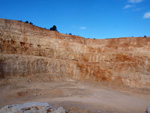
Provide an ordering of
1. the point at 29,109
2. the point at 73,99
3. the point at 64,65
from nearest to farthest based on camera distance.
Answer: the point at 29,109 → the point at 73,99 → the point at 64,65

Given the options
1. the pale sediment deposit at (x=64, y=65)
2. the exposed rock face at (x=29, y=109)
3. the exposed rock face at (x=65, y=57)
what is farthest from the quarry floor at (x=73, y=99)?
the exposed rock face at (x=65, y=57)

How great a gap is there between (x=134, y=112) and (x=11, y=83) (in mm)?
11539

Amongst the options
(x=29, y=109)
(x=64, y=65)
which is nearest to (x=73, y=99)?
(x=29, y=109)

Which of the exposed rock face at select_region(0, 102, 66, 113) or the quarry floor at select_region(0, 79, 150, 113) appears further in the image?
the quarry floor at select_region(0, 79, 150, 113)

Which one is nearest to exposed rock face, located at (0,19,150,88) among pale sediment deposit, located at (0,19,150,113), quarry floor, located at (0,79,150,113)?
pale sediment deposit, located at (0,19,150,113)

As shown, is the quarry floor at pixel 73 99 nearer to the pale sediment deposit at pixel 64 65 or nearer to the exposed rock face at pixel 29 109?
the pale sediment deposit at pixel 64 65

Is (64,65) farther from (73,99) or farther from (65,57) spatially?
(73,99)

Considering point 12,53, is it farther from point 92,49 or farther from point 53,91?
point 92,49

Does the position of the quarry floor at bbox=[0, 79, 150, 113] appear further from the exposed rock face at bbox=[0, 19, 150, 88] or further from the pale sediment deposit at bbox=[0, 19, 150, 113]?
the exposed rock face at bbox=[0, 19, 150, 88]

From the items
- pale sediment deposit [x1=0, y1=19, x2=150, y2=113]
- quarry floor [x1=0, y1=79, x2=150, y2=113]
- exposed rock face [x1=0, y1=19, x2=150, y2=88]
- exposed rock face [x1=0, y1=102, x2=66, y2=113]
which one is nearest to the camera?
exposed rock face [x1=0, y1=102, x2=66, y2=113]

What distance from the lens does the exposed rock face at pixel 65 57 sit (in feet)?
54.6

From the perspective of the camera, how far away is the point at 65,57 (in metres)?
22.0

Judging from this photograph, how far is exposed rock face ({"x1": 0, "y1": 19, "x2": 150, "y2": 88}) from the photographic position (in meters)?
16.6

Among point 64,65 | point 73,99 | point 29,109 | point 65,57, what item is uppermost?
point 65,57
